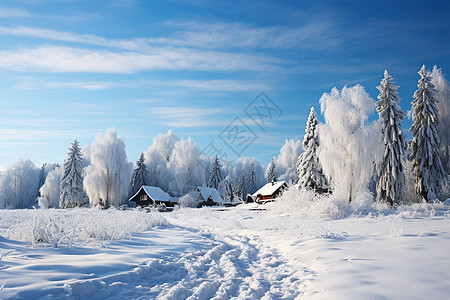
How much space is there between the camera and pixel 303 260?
23.3 ft

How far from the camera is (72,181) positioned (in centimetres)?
4284

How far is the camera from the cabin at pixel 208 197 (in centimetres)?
5050

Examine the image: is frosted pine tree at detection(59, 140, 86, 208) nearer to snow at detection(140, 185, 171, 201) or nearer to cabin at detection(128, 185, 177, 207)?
cabin at detection(128, 185, 177, 207)

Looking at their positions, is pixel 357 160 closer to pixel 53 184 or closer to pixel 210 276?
pixel 210 276

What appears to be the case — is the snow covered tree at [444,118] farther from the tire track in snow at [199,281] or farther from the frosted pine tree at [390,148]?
the tire track in snow at [199,281]

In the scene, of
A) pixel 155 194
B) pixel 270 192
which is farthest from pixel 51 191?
pixel 270 192

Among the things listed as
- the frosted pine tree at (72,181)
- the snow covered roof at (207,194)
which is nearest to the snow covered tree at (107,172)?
the frosted pine tree at (72,181)

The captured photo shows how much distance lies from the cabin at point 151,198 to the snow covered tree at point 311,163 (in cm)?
2377

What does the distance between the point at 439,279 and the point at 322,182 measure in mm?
30762

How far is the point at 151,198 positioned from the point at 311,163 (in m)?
26.0

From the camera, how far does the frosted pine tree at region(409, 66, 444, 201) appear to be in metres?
24.6

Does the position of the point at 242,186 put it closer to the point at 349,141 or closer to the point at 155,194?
the point at 155,194

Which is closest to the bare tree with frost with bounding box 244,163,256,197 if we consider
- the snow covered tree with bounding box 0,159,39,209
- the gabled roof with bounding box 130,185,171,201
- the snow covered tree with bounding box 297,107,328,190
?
the gabled roof with bounding box 130,185,171,201

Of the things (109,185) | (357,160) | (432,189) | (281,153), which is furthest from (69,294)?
(281,153)
